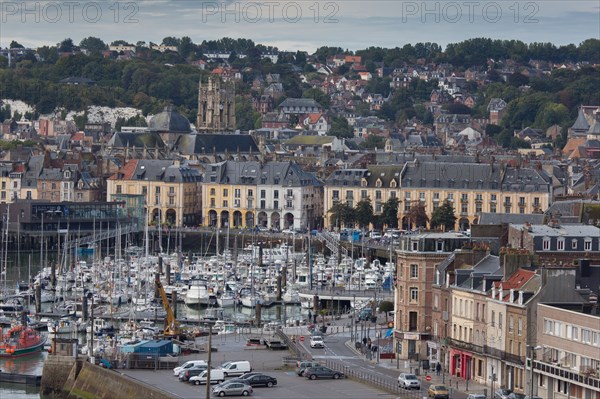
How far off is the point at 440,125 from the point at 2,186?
289 ft

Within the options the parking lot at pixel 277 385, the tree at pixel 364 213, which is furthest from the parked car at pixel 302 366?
the tree at pixel 364 213

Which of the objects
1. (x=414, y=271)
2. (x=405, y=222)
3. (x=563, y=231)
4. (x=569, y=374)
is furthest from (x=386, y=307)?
(x=405, y=222)

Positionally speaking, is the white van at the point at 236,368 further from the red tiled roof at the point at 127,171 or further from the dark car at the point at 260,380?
the red tiled roof at the point at 127,171

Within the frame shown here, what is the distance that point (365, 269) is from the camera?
266 feet

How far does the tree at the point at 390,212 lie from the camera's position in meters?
98.1

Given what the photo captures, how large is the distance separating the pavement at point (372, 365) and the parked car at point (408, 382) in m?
0.15

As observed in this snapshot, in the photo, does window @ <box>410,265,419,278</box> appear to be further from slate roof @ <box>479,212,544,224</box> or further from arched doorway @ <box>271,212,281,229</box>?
arched doorway @ <box>271,212,281,229</box>

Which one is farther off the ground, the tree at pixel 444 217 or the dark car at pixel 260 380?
the tree at pixel 444 217

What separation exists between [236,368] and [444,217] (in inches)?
1957

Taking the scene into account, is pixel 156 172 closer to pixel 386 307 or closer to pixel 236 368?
pixel 386 307

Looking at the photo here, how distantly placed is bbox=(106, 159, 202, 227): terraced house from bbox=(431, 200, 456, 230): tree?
52.0 ft

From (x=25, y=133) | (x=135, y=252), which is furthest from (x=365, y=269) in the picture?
(x=25, y=133)

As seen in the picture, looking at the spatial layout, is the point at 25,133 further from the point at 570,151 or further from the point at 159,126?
the point at 570,151

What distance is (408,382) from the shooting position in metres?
44.4
